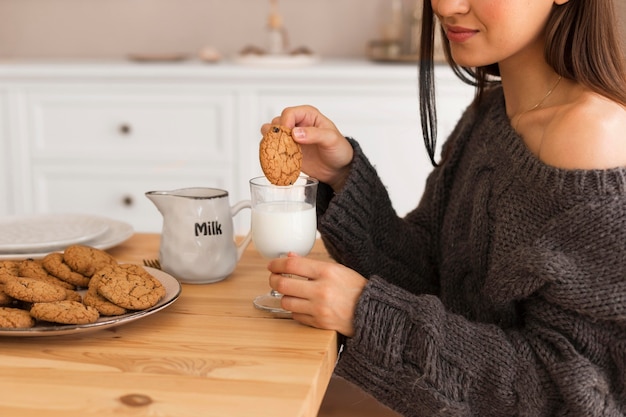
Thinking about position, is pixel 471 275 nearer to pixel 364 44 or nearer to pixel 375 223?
pixel 375 223

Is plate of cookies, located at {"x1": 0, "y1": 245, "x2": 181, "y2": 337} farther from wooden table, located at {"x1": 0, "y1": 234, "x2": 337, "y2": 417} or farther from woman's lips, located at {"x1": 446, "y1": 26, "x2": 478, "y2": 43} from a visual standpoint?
woman's lips, located at {"x1": 446, "y1": 26, "x2": 478, "y2": 43}

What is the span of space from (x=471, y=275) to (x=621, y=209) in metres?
0.32

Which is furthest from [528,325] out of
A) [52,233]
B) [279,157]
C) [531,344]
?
[52,233]

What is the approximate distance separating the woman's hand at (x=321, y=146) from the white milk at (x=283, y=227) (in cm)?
15

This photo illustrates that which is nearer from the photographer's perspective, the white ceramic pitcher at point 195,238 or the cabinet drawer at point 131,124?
Answer: the white ceramic pitcher at point 195,238

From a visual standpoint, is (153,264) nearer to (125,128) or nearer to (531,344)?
(531,344)

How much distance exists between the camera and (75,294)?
941mm

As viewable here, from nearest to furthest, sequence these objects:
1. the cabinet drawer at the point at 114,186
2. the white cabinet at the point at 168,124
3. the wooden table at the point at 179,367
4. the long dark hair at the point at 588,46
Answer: the wooden table at the point at 179,367
the long dark hair at the point at 588,46
the white cabinet at the point at 168,124
the cabinet drawer at the point at 114,186

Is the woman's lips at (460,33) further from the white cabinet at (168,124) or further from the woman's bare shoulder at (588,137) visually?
the white cabinet at (168,124)

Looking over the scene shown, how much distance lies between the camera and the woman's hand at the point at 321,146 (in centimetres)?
116

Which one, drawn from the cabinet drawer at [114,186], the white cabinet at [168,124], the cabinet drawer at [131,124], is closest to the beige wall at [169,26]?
the white cabinet at [168,124]

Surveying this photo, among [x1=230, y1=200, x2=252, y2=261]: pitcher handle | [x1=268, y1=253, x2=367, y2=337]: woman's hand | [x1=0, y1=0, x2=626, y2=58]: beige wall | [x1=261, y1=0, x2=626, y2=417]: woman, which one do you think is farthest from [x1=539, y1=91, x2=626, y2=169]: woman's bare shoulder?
[x1=0, y1=0, x2=626, y2=58]: beige wall

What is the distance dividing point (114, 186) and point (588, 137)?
2.11 m

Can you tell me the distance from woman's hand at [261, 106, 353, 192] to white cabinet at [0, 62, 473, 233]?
1.44m
